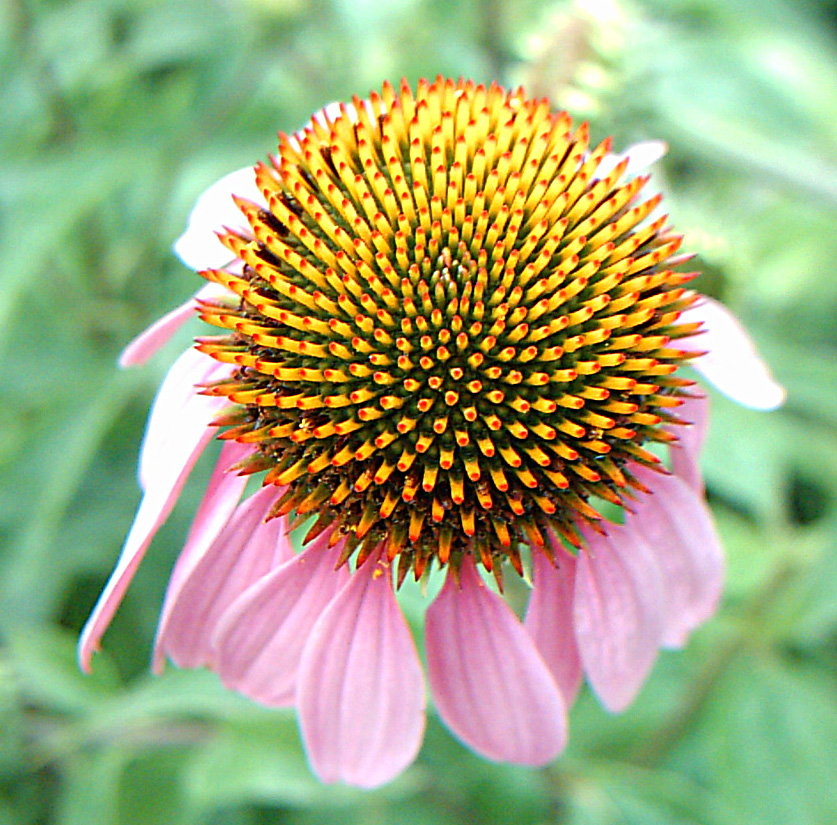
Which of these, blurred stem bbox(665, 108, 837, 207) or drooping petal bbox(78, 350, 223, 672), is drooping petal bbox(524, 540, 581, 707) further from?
blurred stem bbox(665, 108, 837, 207)

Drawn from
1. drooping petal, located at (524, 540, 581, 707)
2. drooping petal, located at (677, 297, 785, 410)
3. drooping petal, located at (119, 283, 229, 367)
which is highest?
drooping petal, located at (677, 297, 785, 410)

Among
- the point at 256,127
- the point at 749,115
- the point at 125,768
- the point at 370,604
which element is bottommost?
the point at 125,768

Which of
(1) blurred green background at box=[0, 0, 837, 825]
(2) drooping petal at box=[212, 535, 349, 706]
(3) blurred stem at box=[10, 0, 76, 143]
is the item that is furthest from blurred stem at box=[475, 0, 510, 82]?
(2) drooping petal at box=[212, 535, 349, 706]

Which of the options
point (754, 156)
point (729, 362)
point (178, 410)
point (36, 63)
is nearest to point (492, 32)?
point (754, 156)

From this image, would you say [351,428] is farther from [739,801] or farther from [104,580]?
[104,580]

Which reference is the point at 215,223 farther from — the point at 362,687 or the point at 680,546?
the point at 680,546

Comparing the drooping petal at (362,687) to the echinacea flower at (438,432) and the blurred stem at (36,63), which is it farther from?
the blurred stem at (36,63)

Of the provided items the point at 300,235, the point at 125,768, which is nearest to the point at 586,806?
the point at 125,768
